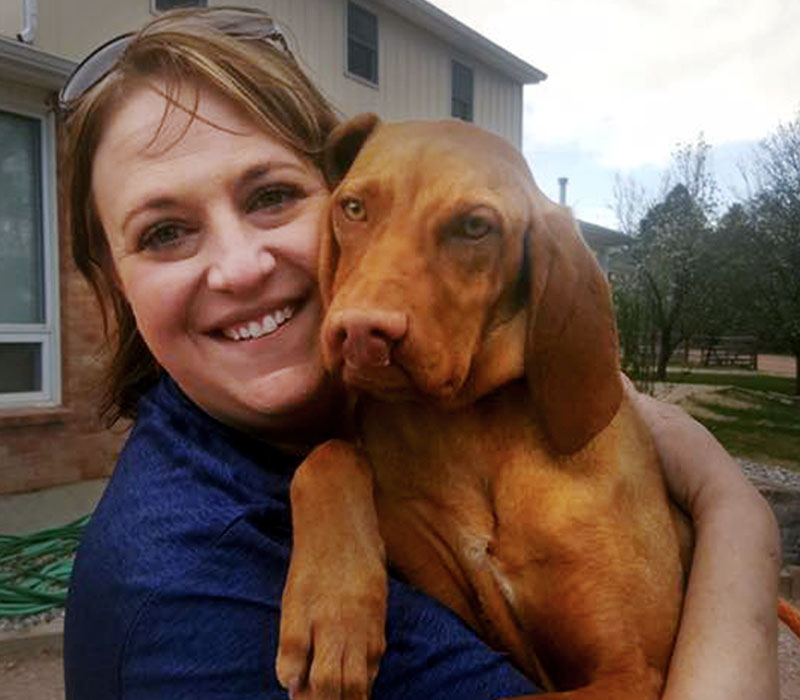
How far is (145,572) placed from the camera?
1428 millimetres

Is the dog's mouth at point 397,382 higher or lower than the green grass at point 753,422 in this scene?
higher

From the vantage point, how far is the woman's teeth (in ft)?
5.44

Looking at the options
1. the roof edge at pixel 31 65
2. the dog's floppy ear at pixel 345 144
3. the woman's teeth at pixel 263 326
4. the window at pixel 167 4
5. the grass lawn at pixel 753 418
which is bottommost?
the grass lawn at pixel 753 418

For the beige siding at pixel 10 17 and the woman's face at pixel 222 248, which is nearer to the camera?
the woman's face at pixel 222 248

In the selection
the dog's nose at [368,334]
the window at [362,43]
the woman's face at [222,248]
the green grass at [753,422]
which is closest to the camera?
the dog's nose at [368,334]

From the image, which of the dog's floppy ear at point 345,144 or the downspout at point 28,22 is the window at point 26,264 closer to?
the downspout at point 28,22

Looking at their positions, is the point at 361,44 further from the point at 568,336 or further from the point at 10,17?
the point at 568,336

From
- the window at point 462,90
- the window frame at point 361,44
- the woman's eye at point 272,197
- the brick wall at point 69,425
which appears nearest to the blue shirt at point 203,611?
the woman's eye at point 272,197

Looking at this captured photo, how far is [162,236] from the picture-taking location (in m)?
1.69

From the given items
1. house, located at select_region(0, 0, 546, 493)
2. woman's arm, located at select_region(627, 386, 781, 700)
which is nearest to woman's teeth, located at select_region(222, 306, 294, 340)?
woman's arm, located at select_region(627, 386, 781, 700)

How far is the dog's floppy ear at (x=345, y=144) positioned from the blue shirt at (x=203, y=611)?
1.72 ft

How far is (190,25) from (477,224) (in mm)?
814

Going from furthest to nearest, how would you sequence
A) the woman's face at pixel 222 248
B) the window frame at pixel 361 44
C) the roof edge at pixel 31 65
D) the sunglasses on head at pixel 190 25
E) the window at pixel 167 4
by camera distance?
1. the window frame at pixel 361 44
2. the window at pixel 167 4
3. the roof edge at pixel 31 65
4. the sunglasses on head at pixel 190 25
5. the woman's face at pixel 222 248

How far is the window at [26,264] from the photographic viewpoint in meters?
7.36
